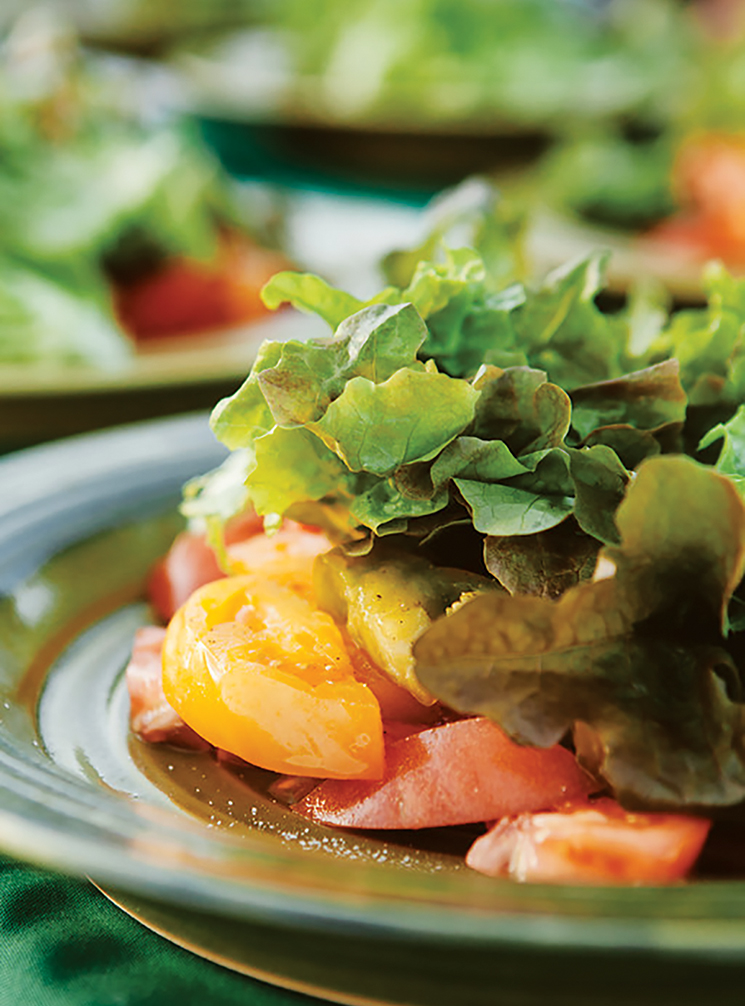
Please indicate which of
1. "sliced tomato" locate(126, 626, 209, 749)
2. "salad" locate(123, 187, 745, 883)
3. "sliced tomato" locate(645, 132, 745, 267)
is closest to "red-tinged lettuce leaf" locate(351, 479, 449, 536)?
"salad" locate(123, 187, 745, 883)

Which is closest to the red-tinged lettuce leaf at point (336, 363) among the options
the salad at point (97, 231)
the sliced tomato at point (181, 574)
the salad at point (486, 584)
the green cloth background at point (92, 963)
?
the salad at point (486, 584)

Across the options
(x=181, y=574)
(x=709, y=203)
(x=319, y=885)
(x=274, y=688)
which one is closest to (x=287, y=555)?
(x=181, y=574)

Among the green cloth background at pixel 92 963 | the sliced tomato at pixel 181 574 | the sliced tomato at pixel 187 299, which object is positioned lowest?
the sliced tomato at pixel 187 299

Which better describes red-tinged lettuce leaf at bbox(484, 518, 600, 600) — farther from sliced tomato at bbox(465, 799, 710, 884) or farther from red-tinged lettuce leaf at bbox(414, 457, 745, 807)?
sliced tomato at bbox(465, 799, 710, 884)

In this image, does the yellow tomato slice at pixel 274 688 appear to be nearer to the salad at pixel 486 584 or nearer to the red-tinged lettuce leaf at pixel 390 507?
the salad at pixel 486 584

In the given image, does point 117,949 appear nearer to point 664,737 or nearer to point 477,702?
point 477,702

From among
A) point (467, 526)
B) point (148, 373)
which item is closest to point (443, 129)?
point (148, 373)
